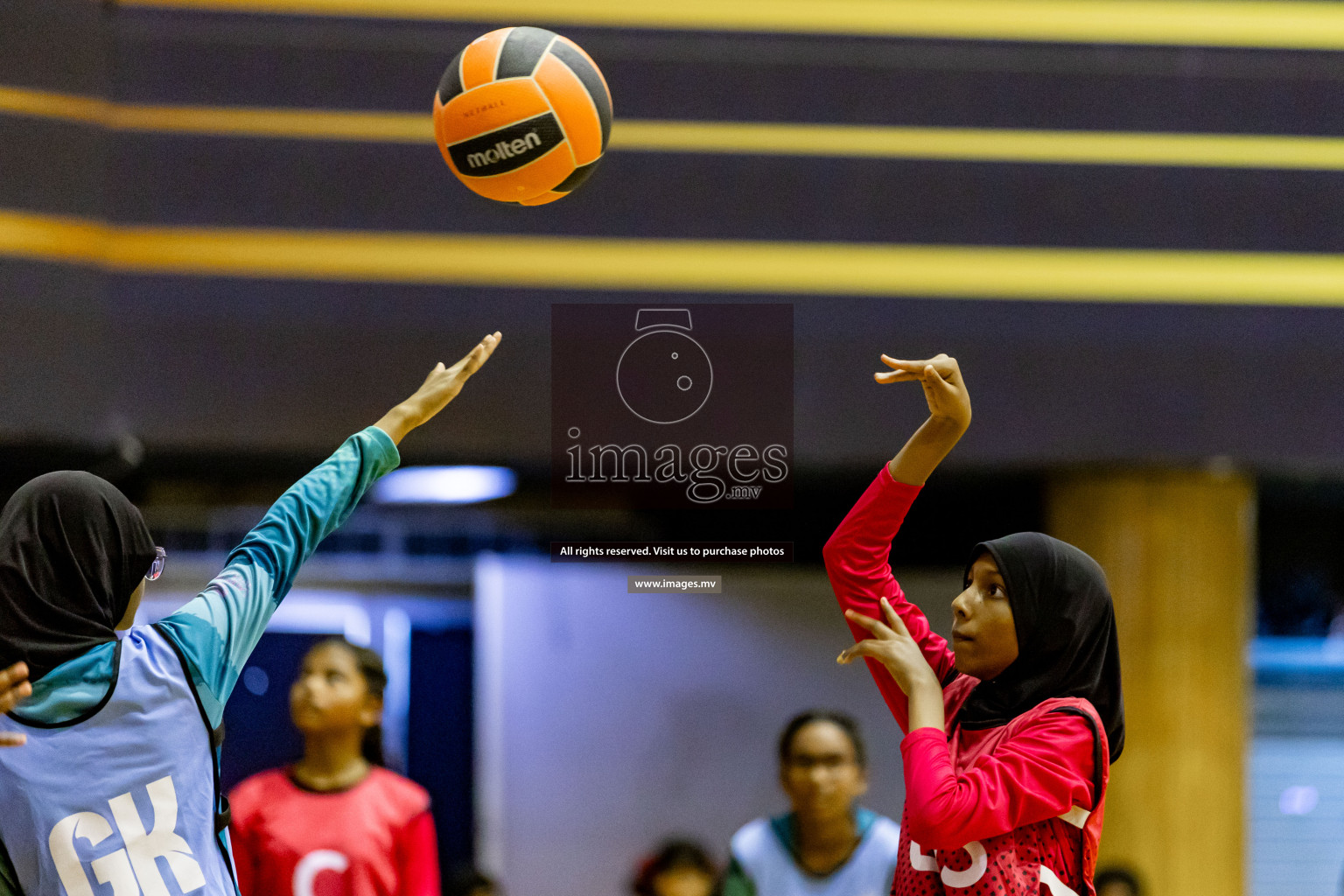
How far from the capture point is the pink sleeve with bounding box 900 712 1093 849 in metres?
2.00

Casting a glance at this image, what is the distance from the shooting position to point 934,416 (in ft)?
7.70

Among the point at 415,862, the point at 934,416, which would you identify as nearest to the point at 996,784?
the point at 934,416

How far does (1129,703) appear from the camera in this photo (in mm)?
5020

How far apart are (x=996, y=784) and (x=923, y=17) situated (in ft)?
13.7

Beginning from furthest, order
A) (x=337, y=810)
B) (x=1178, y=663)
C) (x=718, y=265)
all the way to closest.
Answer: (x=718, y=265) → (x=1178, y=663) → (x=337, y=810)

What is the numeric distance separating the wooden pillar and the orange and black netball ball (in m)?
2.86

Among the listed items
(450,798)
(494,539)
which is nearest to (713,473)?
(494,539)

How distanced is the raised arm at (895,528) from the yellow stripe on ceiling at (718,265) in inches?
119

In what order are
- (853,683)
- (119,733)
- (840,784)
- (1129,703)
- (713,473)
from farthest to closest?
(853,683), (1129,703), (713,473), (840,784), (119,733)

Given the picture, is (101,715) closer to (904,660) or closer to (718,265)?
(904,660)

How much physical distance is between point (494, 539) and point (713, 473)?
4.39ft

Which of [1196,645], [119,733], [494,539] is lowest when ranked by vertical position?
[119,733]

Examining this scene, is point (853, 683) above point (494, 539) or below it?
below

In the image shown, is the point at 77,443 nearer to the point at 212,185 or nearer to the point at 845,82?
the point at 212,185
